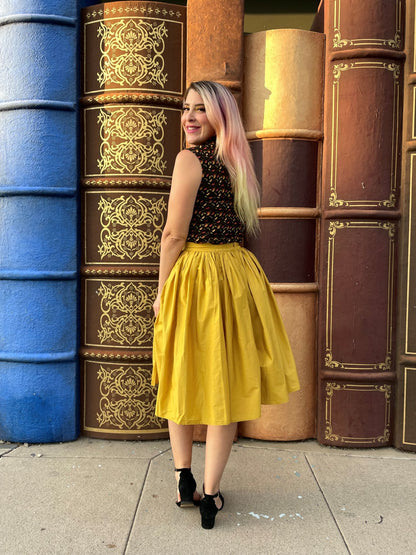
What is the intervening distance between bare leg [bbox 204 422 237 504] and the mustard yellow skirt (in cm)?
10

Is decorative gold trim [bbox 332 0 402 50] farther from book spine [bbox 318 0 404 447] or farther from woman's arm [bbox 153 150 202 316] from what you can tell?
woman's arm [bbox 153 150 202 316]

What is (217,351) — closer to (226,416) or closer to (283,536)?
(226,416)

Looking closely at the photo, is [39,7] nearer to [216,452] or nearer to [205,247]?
[205,247]

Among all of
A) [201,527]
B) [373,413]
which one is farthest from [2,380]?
[373,413]

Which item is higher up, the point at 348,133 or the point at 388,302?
the point at 348,133

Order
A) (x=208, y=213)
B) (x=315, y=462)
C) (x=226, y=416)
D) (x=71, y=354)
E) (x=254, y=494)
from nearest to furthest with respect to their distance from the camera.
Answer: (x=226, y=416) → (x=208, y=213) → (x=254, y=494) → (x=315, y=462) → (x=71, y=354)

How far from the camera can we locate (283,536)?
2279mm

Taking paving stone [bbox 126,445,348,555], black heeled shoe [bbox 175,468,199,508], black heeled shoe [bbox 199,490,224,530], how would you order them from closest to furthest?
1. paving stone [bbox 126,445,348,555]
2. black heeled shoe [bbox 199,490,224,530]
3. black heeled shoe [bbox 175,468,199,508]

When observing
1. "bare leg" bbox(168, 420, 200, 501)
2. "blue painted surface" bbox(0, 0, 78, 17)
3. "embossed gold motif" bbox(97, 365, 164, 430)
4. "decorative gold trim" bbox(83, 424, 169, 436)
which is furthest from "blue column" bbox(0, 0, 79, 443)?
"bare leg" bbox(168, 420, 200, 501)

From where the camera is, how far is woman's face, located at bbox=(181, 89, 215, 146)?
7.75 ft

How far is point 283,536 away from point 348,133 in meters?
2.21

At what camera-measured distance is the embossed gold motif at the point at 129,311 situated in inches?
130

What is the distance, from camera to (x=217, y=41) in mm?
3178

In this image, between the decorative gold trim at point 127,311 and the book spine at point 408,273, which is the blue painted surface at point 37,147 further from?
the book spine at point 408,273
